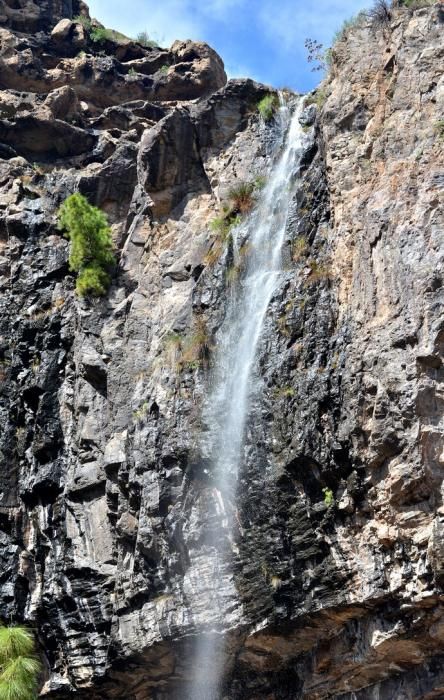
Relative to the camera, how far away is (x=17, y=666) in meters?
16.4

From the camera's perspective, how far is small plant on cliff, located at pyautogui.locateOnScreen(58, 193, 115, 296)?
21.3 metres

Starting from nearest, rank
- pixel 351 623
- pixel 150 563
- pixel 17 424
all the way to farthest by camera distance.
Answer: pixel 351 623
pixel 150 563
pixel 17 424

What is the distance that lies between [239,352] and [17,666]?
7.48m

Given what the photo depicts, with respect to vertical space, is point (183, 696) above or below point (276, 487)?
below

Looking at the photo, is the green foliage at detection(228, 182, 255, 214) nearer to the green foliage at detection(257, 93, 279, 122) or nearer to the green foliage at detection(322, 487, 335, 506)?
the green foliage at detection(257, 93, 279, 122)

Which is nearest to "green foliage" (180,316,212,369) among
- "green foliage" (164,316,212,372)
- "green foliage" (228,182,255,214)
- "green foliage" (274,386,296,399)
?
"green foliage" (164,316,212,372)

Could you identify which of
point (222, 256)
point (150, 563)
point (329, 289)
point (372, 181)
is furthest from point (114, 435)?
point (372, 181)

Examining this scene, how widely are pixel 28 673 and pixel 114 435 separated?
196 inches

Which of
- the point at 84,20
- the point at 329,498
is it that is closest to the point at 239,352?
the point at 329,498

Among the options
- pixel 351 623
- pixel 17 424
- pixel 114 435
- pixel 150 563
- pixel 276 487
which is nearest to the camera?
pixel 351 623

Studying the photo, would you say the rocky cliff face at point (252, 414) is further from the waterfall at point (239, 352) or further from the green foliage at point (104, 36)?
the green foliage at point (104, 36)

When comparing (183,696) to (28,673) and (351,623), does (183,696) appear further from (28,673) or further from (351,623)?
(351,623)

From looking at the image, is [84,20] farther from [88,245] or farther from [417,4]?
[417,4]

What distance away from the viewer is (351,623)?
1345 cm
